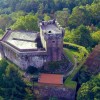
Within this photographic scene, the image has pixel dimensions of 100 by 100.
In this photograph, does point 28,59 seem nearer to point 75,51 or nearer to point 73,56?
point 73,56

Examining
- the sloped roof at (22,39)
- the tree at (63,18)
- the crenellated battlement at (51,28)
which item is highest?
the crenellated battlement at (51,28)

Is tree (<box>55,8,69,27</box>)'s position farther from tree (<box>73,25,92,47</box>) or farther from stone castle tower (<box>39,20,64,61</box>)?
stone castle tower (<box>39,20,64,61</box>)

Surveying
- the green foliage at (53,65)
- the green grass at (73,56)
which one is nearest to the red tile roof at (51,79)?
the green grass at (73,56)

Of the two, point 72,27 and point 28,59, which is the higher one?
point 28,59

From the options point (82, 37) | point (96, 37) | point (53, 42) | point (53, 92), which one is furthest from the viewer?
point (96, 37)

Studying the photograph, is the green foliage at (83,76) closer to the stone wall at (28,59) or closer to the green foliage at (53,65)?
the green foliage at (53,65)

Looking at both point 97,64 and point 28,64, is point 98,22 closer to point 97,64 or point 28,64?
point 97,64

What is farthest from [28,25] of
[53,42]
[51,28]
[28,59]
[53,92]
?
[53,92]
